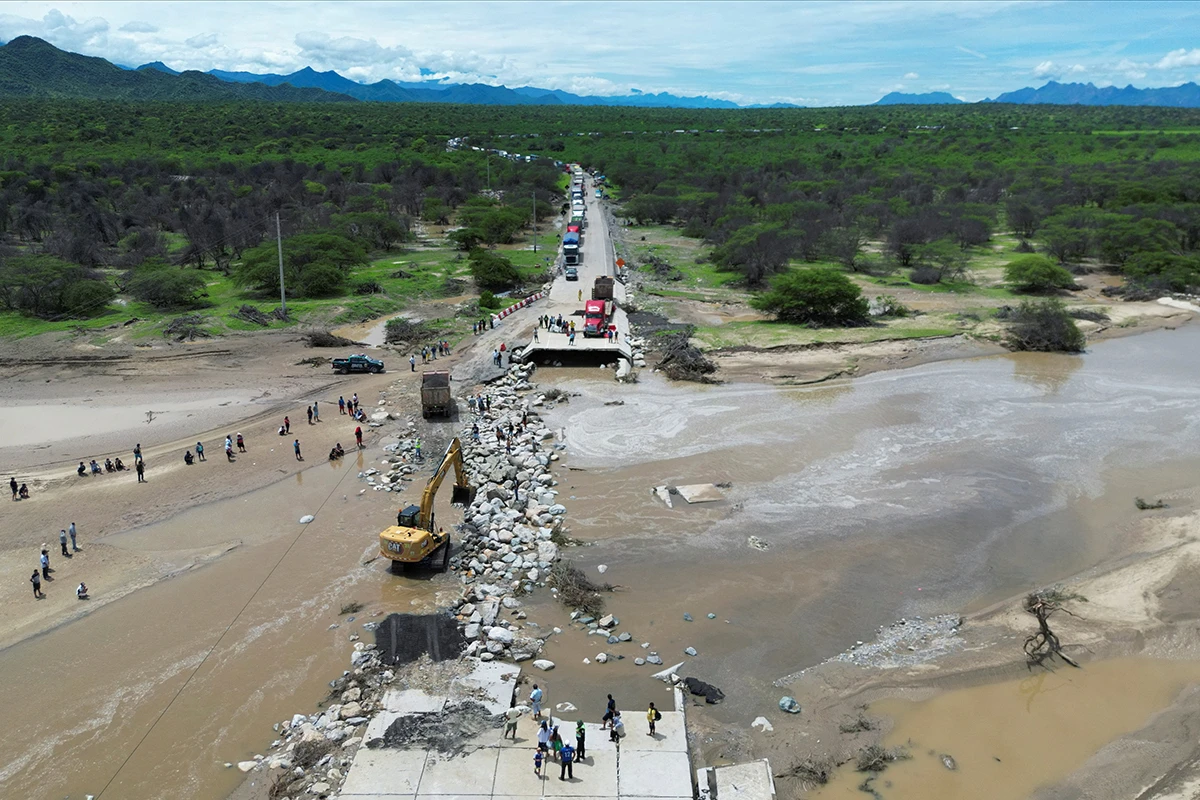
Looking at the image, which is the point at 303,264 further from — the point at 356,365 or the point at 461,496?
the point at 461,496

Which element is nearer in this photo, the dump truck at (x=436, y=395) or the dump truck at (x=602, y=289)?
the dump truck at (x=436, y=395)

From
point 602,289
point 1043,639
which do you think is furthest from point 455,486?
point 602,289

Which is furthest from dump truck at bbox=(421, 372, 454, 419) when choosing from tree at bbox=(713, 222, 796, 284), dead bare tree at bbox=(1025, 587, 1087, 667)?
tree at bbox=(713, 222, 796, 284)

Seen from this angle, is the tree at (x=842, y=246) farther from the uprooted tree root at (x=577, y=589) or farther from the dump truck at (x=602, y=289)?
the uprooted tree root at (x=577, y=589)

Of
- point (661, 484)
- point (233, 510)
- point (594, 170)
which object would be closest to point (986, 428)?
point (661, 484)

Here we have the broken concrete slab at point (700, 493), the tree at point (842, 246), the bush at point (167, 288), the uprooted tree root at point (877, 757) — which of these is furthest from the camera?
the tree at point (842, 246)

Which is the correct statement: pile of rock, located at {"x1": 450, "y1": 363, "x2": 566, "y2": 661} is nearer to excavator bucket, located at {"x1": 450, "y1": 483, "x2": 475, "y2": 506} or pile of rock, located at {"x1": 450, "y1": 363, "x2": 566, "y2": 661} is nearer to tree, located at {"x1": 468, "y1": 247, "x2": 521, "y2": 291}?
excavator bucket, located at {"x1": 450, "y1": 483, "x2": 475, "y2": 506}

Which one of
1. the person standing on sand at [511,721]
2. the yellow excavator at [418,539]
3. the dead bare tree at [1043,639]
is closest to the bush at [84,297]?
the yellow excavator at [418,539]

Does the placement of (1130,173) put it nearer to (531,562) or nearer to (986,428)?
(986,428)
